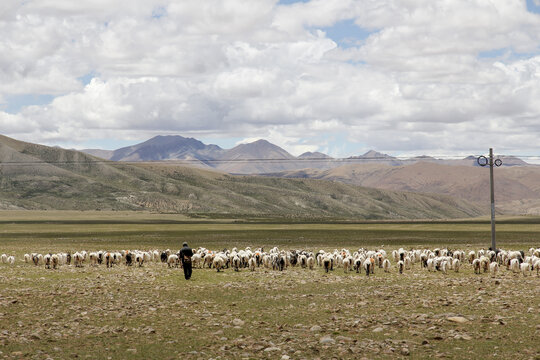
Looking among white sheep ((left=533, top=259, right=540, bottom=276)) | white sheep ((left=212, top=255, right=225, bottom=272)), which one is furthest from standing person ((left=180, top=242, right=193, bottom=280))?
white sheep ((left=533, top=259, right=540, bottom=276))

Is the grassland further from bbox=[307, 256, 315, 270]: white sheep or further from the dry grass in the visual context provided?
bbox=[307, 256, 315, 270]: white sheep

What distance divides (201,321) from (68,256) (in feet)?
73.3

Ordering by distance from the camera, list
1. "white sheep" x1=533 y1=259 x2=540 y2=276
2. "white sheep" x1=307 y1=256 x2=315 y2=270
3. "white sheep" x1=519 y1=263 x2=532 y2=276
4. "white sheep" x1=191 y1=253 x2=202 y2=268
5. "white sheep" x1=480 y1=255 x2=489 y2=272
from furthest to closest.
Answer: "white sheep" x1=307 y1=256 x2=315 y2=270 → "white sheep" x1=191 y1=253 x2=202 y2=268 → "white sheep" x1=480 y1=255 x2=489 y2=272 → "white sheep" x1=533 y1=259 x2=540 y2=276 → "white sheep" x1=519 y1=263 x2=532 y2=276

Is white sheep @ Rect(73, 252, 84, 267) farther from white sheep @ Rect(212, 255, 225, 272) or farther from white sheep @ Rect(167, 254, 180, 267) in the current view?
white sheep @ Rect(212, 255, 225, 272)

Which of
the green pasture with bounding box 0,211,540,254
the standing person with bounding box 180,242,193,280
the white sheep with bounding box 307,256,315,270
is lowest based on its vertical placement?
the green pasture with bounding box 0,211,540,254

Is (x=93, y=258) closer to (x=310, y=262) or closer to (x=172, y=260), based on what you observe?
(x=172, y=260)

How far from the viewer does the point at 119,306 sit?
21.0m

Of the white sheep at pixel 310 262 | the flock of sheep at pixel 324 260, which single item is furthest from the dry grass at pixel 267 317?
the white sheep at pixel 310 262

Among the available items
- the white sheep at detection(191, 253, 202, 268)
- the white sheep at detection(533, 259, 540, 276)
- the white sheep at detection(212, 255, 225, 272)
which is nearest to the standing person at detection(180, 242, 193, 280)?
the white sheep at detection(212, 255, 225, 272)

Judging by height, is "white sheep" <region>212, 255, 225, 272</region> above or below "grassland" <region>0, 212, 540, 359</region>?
above

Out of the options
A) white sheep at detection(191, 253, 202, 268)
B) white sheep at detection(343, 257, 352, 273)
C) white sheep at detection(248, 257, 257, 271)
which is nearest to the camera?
white sheep at detection(343, 257, 352, 273)

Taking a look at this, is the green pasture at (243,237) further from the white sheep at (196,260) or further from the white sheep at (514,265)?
the white sheep at (514,265)

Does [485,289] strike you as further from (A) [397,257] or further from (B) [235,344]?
(A) [397,257]

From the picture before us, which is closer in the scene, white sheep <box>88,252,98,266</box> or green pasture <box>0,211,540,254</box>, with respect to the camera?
white sheep <box>88,252,98,266</box>
